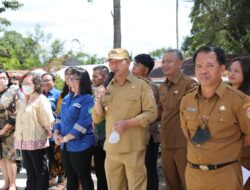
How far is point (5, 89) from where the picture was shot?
5.69 metres

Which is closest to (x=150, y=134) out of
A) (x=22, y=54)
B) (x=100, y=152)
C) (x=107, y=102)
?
(x=100, y=152)

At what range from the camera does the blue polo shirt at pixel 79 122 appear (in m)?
4.61

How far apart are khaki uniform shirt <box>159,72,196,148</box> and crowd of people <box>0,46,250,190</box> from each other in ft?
0.03

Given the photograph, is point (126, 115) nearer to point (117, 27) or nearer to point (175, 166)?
point (175, 166)

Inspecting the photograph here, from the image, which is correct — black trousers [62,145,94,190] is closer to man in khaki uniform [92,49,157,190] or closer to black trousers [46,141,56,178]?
man in khaki uniform [92,49,157,190]

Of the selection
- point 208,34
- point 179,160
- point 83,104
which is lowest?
point 179,160

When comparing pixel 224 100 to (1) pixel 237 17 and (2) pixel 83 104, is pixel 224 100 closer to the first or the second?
(2) pixel 83 104

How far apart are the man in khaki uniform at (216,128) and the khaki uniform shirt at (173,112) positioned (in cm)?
118

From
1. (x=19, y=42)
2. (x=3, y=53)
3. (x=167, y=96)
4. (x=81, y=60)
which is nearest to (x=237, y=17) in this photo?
(x=3, y=53)

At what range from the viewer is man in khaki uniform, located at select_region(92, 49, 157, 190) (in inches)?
155

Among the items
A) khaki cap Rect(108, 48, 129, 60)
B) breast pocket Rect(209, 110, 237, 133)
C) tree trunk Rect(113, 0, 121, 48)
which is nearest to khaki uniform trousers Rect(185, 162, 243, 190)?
breast pocket Rect(209, 110, 237, 133)

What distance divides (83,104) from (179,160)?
126 centimetres

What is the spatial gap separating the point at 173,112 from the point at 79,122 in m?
1.08

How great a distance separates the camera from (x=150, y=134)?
4613 millimetres
